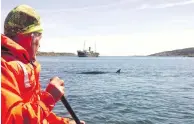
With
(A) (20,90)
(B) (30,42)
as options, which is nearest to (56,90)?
(A) (20,90)

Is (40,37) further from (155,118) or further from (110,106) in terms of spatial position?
(110,106)

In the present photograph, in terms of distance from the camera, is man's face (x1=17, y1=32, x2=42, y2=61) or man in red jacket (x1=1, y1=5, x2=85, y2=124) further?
man's face (x1=17, y1=32, x2=42, y2=61)

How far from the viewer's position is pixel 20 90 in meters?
3.09

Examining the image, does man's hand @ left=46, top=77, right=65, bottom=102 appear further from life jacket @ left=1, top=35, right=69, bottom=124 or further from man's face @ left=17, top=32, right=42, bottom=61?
man's face @ left=17, top=32, right=42, bottom=61

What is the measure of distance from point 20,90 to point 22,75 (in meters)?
0.14

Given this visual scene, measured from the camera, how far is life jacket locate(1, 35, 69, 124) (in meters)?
2.77

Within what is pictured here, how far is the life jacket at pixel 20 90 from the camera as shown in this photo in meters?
2.77

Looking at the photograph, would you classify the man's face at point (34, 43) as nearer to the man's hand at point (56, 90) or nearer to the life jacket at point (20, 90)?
the life jacket at point (20, 90)

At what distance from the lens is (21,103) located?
289cm

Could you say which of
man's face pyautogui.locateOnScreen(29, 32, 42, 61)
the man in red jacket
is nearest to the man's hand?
the man in red jacket

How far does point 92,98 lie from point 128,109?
6.12 metres

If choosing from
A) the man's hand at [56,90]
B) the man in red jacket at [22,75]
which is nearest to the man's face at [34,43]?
the man in red jacket at [22,75]

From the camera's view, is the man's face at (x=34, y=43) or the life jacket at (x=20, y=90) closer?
the life jacket at (x=20, y=90)

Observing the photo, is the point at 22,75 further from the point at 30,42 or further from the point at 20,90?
the point at 30,42
